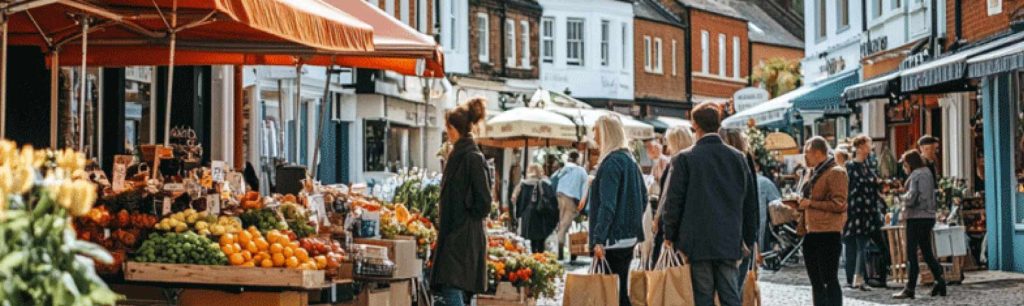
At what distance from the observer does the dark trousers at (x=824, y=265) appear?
44.8 feet

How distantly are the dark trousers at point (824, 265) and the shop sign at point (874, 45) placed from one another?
1563 centimetres

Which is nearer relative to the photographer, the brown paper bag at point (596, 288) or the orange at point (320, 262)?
the orange at point (320, 262)

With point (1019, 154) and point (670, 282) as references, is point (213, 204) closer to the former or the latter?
point (670, 282)

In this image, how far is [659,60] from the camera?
59906 mm

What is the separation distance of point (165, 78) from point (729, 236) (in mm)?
8547

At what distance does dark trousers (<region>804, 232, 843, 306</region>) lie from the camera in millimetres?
13656

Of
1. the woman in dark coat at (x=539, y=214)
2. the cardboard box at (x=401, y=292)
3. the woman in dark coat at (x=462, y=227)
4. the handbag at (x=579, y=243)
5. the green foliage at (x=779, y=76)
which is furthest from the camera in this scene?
the green foliage at (x=779, y=76)

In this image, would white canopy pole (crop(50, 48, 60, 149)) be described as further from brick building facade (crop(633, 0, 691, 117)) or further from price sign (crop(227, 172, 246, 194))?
brick building facade (crop(633, 0, 691, 117))

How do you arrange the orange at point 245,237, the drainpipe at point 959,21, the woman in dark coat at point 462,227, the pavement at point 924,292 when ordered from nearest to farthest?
the orange at point 245,237 < the woman in dark coat at point 462,227 < the pavement at point 924,292 < the drainpipe at point 959,21

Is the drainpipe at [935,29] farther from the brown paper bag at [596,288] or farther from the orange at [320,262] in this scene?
the orange at [320,262]

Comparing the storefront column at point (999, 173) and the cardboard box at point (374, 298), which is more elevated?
the storefront column at point (999, 173)

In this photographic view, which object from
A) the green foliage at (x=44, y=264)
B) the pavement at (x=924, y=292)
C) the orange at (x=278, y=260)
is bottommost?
the pavement at (x=924, y=292)

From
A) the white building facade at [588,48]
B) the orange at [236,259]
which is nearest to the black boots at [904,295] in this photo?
the orange at [236,259]

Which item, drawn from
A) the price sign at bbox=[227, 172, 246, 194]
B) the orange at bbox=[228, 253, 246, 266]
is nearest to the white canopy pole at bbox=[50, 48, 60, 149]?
the price sign at bbox=[227, 172, 246, 194]
